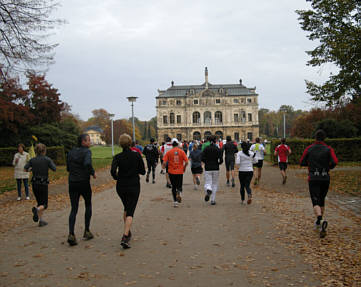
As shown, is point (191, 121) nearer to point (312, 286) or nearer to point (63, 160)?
point (63, 160)

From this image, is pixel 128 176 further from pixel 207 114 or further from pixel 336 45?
pixel 207 114

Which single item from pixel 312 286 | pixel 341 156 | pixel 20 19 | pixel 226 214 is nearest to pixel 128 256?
pixel 312 286

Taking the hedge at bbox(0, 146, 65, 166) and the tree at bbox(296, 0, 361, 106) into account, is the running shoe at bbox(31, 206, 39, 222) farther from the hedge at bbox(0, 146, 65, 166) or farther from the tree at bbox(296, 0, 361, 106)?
the hedge at bbox(0, 146, 65, 166)

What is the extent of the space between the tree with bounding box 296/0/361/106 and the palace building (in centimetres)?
7375

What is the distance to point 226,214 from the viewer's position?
28.1ft

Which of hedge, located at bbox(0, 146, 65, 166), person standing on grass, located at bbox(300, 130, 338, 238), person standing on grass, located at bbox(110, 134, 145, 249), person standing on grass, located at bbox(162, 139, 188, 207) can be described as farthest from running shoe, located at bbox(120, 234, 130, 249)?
hedge, located at bbox(0, 146, 65, 166)

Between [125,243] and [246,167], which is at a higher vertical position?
[246,167]

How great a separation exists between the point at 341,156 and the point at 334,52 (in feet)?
46.1

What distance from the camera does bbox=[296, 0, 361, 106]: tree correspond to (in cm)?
1282

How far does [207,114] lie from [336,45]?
3137 inches

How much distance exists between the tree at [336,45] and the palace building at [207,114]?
73752 millimetres

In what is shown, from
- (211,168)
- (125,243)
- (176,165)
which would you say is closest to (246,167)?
(211,168)

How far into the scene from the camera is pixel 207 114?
92250mm

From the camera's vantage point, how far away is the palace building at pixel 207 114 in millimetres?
91062
